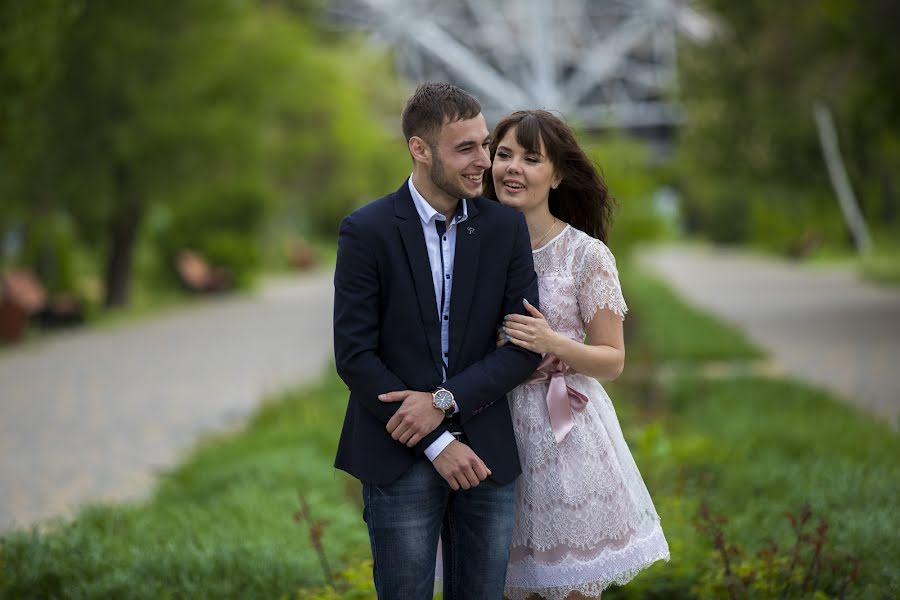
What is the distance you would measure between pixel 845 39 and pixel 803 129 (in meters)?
6.19

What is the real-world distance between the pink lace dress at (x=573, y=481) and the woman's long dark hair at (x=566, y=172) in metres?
0.16

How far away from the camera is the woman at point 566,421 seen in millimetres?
3049

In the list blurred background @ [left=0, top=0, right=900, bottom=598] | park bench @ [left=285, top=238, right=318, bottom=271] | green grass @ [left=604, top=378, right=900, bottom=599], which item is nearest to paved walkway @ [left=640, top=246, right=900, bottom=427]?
blurred background @ [left=0, top=0, right=900, bottom=598]

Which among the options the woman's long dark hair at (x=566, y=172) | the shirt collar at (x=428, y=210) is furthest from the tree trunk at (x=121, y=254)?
the shirt collar at (x=428, y=210)

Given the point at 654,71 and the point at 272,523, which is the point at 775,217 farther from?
the point at 272,523

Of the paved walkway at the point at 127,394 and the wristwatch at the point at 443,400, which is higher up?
the wristwatch at the point at 443,400

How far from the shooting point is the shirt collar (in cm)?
287

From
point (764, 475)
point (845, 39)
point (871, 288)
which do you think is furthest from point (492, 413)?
point (871, 288)

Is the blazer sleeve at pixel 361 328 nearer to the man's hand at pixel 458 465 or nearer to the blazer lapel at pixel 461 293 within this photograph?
the man's hand at pixel 458 465

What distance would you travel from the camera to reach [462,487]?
9.29ft

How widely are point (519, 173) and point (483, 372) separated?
0.60m

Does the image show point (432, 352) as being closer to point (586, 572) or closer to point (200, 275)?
point (586, 572)

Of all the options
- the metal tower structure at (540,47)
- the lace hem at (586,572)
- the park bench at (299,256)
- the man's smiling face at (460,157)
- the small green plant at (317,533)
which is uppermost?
the metal tower structure at (540,47)

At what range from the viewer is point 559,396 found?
3055mm
